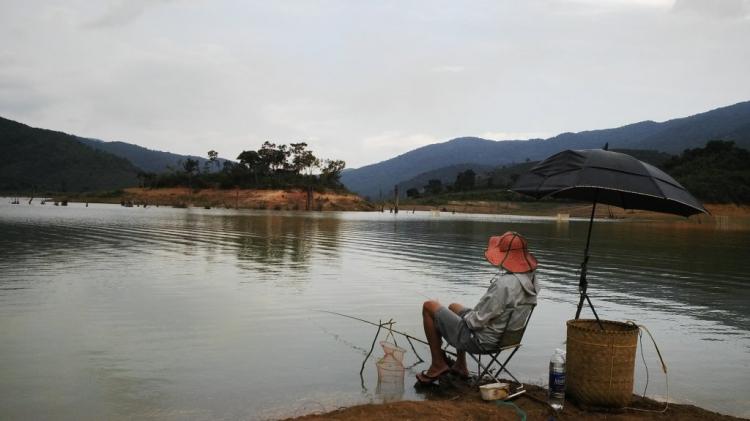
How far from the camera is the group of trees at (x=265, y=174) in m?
112

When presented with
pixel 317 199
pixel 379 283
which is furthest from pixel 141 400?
pixel 317 199

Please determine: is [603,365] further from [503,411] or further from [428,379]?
[428,379]

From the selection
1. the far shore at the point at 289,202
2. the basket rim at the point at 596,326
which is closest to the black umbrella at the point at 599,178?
the basket rim at the point at 596,326

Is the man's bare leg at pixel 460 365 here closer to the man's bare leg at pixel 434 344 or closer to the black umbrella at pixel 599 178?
the man's bare leg at pixel 434 344

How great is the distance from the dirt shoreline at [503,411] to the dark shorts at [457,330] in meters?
0.48

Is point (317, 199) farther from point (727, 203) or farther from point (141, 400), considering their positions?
point (141, 400)

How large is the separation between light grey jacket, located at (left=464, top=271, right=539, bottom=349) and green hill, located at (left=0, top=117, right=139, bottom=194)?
558 feet

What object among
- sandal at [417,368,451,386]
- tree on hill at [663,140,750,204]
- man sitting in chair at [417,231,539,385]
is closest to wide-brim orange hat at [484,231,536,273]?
man sitting in chair at [417,231,539,385]

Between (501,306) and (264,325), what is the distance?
4638mm

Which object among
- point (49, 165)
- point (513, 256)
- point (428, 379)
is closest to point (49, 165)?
point (49, 165)

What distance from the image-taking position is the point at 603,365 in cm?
511

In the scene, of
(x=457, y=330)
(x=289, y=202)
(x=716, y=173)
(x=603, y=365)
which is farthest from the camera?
(x=289, y=202)

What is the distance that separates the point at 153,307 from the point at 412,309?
4.64 meters

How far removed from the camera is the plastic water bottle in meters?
5.12
